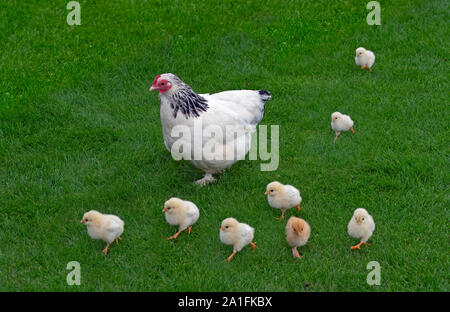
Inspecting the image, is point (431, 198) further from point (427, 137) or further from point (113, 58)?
point (113, 58)

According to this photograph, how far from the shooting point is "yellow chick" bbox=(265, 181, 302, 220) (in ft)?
20.7

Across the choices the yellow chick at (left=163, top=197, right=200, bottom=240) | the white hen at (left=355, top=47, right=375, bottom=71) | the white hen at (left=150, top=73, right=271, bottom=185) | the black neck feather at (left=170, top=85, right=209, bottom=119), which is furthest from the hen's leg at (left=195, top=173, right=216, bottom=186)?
the white hen at (left=355, top=47, right=375, bottom=71)

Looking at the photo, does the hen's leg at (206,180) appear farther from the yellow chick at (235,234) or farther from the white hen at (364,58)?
the white hen at (364,58)

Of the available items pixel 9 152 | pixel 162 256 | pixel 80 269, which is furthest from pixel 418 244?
pixel 9 152

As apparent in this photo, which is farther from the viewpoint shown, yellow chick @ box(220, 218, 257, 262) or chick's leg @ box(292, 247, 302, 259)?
chick's leg @ box(292, 247, 302, 259)

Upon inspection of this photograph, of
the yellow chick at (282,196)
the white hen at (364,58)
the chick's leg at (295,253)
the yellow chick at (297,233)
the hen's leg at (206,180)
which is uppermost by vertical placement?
the white hen at (364,58)

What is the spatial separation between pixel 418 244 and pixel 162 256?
272 cm

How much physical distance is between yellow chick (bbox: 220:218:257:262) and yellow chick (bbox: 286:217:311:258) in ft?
1.38

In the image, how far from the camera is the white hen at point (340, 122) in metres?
7.82

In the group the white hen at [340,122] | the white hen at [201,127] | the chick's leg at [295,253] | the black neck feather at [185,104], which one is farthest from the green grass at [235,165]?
the black neck feather at [185,104]

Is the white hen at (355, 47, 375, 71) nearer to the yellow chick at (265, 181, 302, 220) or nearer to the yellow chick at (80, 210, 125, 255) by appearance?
the yellow chick at (265, 181, 302, 220)

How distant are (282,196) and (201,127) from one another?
131 centimetres

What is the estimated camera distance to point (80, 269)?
5.86 m

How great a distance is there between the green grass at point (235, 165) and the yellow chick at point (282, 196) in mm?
233
